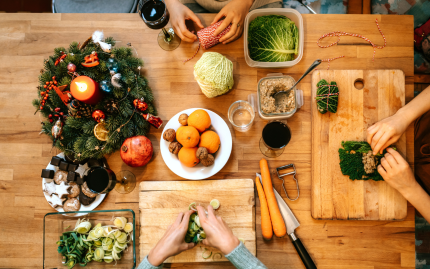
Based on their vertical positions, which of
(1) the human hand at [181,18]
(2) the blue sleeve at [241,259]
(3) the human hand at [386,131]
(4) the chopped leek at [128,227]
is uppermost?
(1) the human hand at [181,18]

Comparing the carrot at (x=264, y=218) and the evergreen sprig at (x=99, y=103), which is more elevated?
the evergreen sprig at (x=99, y=103)

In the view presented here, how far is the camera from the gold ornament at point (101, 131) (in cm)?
123

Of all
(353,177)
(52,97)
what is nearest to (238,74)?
(353,177)

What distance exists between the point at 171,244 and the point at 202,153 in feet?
1.51

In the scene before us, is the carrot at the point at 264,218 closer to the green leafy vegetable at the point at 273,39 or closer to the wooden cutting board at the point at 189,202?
the wooden cutting board at the point at 189,202

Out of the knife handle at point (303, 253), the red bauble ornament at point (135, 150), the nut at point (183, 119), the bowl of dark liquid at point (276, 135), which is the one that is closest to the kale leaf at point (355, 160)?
the bowl of dark liquid at point (276, 135)

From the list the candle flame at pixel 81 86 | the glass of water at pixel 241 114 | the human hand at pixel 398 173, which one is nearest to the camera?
the candle flame at pixel 81 86

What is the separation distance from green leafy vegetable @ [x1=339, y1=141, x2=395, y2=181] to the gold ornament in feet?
3.98

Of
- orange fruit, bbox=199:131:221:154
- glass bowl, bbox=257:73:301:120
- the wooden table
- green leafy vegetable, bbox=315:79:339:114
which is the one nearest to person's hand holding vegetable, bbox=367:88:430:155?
the wooden table

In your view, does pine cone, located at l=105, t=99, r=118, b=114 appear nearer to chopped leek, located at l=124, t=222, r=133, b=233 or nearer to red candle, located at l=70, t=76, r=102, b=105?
red candle, located at l=70, t=76, r=102, b=105

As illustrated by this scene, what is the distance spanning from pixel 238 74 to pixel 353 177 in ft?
2.67

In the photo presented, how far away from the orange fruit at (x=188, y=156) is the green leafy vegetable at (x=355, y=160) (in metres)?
0.75

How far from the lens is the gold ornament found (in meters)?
1.23

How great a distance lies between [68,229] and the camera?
1281 mm
